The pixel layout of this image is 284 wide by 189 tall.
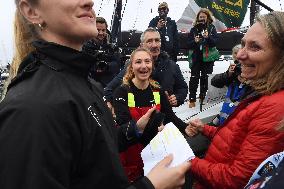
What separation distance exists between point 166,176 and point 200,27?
538 cm

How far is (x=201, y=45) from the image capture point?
633 centimetres

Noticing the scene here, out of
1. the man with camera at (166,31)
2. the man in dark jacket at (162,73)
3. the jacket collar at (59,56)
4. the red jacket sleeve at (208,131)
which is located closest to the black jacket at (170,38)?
the man with camera at (166,31)

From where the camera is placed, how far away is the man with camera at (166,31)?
20.8 ft

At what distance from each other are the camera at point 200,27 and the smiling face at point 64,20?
524cm

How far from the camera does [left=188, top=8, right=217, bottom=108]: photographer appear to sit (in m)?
6.29

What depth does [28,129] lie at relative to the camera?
92 cm

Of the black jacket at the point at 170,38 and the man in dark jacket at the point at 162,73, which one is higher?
the black jacket at the point at 170,38

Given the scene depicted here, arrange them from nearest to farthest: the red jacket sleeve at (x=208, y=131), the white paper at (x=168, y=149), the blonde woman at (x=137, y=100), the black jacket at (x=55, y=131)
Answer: the black jacket at (x=55, y=131) → the white paper at (x=168, y=149) → the red jacket sleeve at (x=208, y=131) → the blonde woman at (x=137, y=100)

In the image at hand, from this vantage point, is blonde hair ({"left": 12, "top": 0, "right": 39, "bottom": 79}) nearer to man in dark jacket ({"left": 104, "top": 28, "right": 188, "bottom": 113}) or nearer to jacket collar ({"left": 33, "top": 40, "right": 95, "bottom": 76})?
jacket collar ({"left": 33, "top": 40, "right": 95, "bottom": 76})

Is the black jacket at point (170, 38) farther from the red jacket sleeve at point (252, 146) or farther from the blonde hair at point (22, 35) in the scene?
the blonde hair at point (22, 35)

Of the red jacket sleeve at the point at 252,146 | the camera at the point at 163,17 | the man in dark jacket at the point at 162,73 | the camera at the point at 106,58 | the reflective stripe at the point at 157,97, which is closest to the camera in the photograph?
the red jacket sleeve at the point at 252,146

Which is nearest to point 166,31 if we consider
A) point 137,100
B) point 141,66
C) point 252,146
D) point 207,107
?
point 207,107

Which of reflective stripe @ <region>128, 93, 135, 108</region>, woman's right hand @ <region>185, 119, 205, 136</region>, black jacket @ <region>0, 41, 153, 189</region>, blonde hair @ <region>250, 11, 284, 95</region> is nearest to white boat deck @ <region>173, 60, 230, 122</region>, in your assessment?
reflective stripe @ <region>128, 93, 135, 108</region>

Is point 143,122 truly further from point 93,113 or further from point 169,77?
point 169,77
